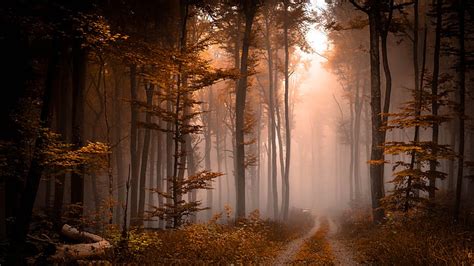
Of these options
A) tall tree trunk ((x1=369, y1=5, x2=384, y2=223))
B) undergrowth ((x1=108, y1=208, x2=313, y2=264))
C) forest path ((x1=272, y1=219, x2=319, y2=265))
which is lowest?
forest path ((x1=272, y1=219, x2=319, y2=265))

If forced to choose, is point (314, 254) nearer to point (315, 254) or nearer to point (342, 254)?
point (315, 254)

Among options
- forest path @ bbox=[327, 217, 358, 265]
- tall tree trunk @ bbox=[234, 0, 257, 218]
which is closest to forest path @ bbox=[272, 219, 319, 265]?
forest path @ bbox=[327, 217, 358, 265]

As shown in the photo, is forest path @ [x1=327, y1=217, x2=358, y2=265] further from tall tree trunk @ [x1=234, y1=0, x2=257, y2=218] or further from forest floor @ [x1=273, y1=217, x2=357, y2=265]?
tall tree trunk @ [x1=234, y1=0, x2=257, y2=218]

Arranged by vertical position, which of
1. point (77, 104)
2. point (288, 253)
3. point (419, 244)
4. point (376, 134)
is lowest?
point (288, 253)

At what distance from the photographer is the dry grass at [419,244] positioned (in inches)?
271

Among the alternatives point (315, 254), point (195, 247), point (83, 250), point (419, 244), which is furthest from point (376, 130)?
point (83, 250)

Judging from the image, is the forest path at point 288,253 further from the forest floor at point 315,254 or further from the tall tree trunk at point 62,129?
the tall tree trunk at point 62,129

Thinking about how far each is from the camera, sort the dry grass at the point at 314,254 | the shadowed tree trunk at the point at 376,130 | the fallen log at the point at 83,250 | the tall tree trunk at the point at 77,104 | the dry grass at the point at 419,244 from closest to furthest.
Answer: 1. the dry grass at the point at 419,244
2. the fallen log at the point at 83,250
3. the dry grass at the point at 314,254
4. the tall tree trunk at the point at 77,104
5. the shadowed tree trunk at the point at 376,130

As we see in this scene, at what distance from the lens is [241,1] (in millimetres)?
14711

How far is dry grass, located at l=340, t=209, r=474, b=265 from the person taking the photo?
689cm

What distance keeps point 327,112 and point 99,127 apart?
39.8 metres

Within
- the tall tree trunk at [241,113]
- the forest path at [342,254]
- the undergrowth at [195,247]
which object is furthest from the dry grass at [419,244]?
the tall tree trunk at [241,113]

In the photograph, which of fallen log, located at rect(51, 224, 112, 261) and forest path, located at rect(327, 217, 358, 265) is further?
forest path, located at rect(327, 217, 358, 265)

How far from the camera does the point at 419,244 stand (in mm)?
7965
